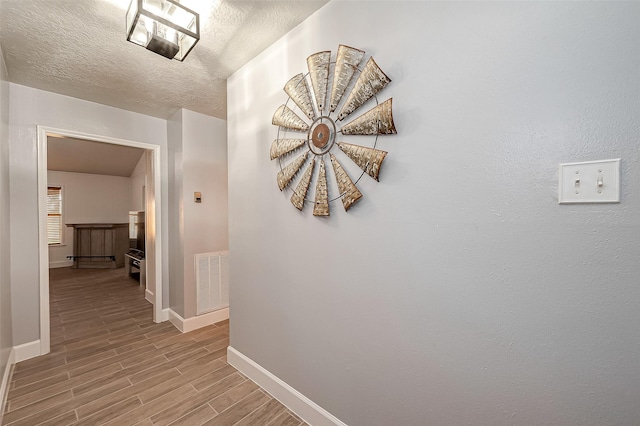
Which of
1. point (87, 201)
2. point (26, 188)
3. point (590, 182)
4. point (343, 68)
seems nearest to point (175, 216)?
point (26, 188)

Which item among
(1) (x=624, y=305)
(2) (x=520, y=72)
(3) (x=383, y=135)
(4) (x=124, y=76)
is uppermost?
(4) (x=124, y=76)

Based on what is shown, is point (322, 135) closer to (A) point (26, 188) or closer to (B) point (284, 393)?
Answer: (B) point (284, 393)

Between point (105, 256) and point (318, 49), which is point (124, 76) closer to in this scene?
point (318, 49)

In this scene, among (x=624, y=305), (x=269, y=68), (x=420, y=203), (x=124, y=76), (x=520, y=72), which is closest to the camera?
(x=624, y=305)

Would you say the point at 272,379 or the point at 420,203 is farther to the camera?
the point at 272,379

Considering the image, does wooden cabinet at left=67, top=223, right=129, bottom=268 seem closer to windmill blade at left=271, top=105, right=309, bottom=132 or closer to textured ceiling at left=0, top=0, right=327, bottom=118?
textured ceiling at left=0, top=0, right=327, bottom=118

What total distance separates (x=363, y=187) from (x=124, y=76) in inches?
90.6

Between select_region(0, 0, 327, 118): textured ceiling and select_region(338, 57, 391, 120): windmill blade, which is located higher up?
select_region(0, 0, 327, 118): textured ceiling

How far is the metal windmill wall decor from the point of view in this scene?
1234mm

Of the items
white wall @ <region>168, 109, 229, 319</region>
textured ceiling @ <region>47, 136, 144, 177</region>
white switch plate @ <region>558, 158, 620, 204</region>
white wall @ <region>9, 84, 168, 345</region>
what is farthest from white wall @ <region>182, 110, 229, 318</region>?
white switch plate @ <region>558, 158, 620, 204</region>

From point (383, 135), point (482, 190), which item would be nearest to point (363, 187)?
point (383, 135)

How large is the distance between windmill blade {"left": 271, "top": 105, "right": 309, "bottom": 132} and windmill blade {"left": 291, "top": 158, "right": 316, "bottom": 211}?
0.73 ft

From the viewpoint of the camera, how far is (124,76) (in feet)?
7.19

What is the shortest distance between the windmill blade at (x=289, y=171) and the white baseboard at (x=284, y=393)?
1.33 meters
